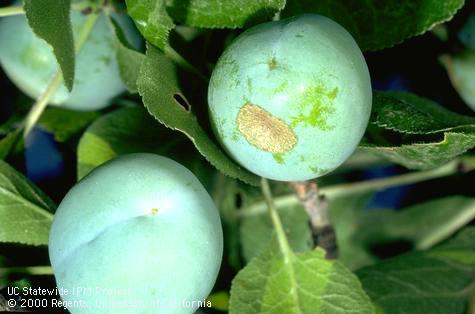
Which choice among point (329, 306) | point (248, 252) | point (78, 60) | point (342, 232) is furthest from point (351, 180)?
point (78, 60)

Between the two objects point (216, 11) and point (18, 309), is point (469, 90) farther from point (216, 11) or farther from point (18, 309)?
point (18, 309)

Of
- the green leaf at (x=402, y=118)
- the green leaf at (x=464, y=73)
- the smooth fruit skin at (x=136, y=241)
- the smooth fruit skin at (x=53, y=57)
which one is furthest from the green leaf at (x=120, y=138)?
the green leaf at (x=464, y=73)

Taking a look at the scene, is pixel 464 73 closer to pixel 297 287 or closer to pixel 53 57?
pixel 297 287

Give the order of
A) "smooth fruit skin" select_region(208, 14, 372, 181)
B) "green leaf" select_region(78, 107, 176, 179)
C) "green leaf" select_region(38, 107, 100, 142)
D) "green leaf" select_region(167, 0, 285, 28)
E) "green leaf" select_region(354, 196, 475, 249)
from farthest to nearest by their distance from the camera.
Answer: "green leaf" select_region(354, 196, 475, 249) → "green leaf" select_region(38, 107, 100, 142) → "green leaf" select_region(78, 107, 176, 179) → "green leaf" select_region(167, 0, 285, 28) → "smooth fruit skin" select_region(208, 14, 372, 181)

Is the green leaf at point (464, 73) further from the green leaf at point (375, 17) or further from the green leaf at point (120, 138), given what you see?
the green leaf at point (120, 138)

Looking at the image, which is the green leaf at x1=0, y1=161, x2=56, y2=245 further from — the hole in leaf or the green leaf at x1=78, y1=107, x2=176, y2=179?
the hole in leaf

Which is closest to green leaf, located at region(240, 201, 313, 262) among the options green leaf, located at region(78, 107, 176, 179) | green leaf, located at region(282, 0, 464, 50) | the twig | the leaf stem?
the leaf stem
